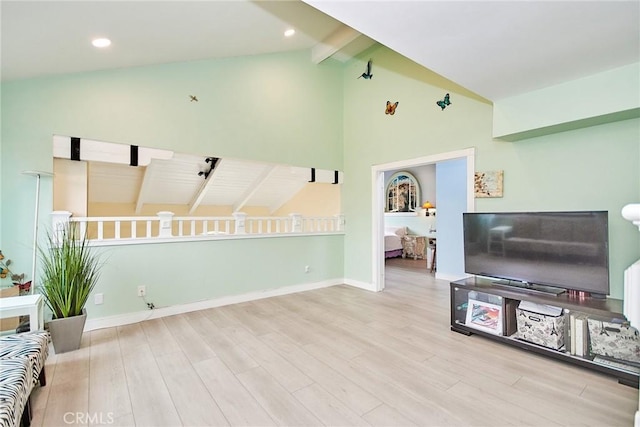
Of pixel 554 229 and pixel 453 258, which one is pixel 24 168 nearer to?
pixel 554 229

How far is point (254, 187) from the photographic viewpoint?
5574mm

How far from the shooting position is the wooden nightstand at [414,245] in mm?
7949

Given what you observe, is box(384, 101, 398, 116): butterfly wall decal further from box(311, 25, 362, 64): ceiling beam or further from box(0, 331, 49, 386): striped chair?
box(0, 331, 49, 386): striped chair

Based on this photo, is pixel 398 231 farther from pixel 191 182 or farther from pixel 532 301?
pixel 532 301

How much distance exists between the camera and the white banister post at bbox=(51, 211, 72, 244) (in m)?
2.86

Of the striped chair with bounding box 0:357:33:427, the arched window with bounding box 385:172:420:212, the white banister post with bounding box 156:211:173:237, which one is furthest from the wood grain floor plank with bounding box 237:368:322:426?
the arched window with bounding box 385:172:420:212

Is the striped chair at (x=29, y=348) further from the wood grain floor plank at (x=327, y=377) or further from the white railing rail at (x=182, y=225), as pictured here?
the wood grain floor plank at (x=327, y=377)

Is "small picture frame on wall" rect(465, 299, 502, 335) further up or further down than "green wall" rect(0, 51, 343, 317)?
further down

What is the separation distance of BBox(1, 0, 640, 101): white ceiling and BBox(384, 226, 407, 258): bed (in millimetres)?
5111

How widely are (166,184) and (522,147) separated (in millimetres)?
5010

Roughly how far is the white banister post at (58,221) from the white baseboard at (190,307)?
96 centimetres

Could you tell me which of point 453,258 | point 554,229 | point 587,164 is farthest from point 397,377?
point 453,258

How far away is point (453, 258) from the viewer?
17.9 ft

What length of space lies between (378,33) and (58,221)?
3.34 m
